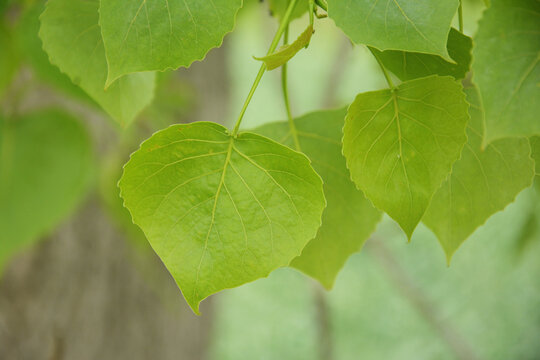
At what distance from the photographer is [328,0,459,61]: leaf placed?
0.87ft

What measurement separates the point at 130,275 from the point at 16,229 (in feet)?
1.56

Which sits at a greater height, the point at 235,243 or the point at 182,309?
the point at 182,309

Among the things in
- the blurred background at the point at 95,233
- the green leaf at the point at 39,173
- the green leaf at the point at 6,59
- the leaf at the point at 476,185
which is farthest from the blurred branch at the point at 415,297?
the leaf at the point at 476,185

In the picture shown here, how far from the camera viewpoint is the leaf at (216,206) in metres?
0.30

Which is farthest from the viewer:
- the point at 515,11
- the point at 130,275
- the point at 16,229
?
the point at 130,275

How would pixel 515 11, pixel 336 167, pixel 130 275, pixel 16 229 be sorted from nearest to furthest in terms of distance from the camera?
pixel 515 11 → pixel 336 167 → pixel 16 229 → pixel 130 275

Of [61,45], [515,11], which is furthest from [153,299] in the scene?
[515,11]

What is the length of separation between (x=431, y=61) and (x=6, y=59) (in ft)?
1.71

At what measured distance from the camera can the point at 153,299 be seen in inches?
48.6

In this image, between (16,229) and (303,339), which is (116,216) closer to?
(16,229)

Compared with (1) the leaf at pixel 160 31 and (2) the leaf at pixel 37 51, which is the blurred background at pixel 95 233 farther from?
(1) the leaf at pixel 160 31

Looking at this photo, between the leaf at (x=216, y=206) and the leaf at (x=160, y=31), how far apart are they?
0.04 meters

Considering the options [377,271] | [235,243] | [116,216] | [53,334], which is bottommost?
[235,243]

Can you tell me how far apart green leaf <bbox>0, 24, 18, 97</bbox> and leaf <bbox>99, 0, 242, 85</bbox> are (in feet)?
1.38
